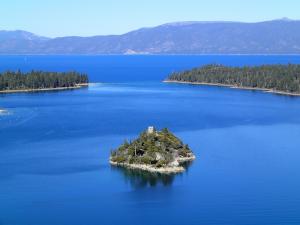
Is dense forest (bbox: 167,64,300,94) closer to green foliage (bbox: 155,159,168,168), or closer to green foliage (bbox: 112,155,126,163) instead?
green foliage (bbox: 112,155,126,163)

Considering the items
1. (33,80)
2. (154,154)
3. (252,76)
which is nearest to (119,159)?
(154,154)

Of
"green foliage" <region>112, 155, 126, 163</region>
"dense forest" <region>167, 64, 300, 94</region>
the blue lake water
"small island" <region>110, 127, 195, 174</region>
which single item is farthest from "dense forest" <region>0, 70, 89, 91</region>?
"green foliage" <region>112, 155, 126, 163</region>

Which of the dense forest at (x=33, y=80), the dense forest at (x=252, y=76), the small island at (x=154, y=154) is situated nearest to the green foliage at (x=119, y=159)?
the small island at (x=154, y=154)

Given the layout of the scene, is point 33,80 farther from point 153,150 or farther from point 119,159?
point 153,150

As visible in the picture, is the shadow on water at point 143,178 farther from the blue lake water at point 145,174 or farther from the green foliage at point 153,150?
the green foliage at point 153,150

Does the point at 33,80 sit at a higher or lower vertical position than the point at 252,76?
lower
